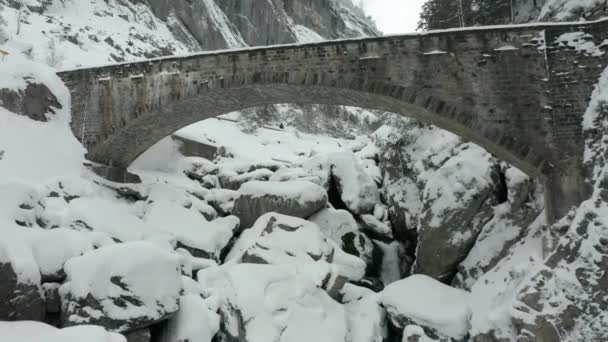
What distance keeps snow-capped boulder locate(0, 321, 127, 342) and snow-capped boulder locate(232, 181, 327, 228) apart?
9.59 meters

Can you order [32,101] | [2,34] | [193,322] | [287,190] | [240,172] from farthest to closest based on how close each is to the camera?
[2,34], [240,172], [287,190], [32,101], [193,322]

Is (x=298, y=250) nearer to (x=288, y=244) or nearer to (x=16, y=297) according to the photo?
(x=288, y=244)

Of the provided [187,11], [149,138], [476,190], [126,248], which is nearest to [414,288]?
[476,190]

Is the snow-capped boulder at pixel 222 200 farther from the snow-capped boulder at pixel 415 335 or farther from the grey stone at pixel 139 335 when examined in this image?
the grey stone at pixel 139 335

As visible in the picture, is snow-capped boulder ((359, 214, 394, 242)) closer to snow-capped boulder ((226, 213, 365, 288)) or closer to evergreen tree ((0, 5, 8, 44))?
snow-capped boulder ((226, 213, 365, 288))

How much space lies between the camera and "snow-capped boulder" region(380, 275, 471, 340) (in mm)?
11344

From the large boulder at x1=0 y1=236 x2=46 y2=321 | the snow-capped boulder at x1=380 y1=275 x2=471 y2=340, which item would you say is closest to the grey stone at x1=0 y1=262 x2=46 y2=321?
the large boulder at x1=0 y1=236 x2=46 y2=321

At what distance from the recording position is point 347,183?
1884cm

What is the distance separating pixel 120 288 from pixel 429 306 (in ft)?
25.9

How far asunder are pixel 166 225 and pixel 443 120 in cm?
993

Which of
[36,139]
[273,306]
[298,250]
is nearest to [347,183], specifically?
[298,250]

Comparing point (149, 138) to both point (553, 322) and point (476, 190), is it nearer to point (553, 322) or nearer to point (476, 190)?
point (476, 190)

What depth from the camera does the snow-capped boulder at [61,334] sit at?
241 inches

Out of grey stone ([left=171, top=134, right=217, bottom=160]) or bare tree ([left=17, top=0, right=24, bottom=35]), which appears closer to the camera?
grey stone ([left=171, top=134, right=217, bottom=160])
